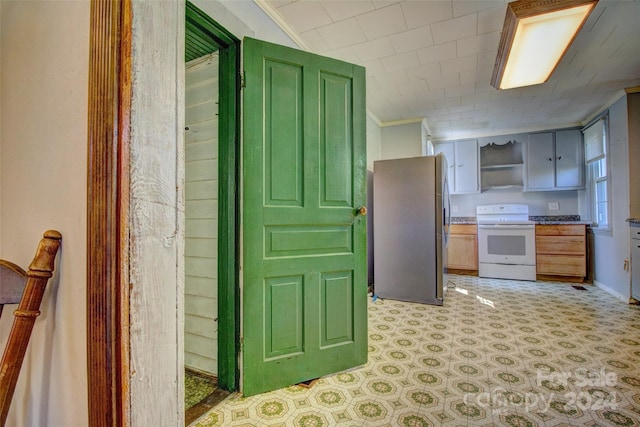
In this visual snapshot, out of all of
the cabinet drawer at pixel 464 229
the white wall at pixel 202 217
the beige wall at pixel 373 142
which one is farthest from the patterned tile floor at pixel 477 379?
the beige wall at pixel 373 142

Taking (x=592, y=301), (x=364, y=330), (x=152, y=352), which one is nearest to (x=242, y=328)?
(x=364, y=330)

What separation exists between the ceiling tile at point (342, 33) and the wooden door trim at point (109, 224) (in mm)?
1948

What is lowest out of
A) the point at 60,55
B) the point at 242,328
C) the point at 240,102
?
the point at 242,328

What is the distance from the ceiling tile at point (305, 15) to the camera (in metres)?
2.07

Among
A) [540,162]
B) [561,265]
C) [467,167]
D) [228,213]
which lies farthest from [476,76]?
[561,265]

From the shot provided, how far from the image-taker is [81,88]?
0.78 m

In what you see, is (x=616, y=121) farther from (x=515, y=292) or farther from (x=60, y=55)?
(x=60, y=55)

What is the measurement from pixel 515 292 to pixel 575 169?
237cm

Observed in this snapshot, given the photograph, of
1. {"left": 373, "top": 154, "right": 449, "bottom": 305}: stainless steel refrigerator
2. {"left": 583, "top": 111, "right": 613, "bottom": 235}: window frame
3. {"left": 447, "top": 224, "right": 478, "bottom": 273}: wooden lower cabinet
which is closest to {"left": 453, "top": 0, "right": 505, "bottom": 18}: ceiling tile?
{"left": 373, "top": 154, "right": 449, "bottom": 305}: stainless steel refrigerator

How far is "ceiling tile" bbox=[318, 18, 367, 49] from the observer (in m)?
2.30

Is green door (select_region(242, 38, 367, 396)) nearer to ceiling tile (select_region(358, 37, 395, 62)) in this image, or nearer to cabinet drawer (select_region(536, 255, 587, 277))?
ceiling tile (select_region(358, 37, 395, 62))

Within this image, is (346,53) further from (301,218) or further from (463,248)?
(463,248)

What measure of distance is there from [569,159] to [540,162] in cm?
37

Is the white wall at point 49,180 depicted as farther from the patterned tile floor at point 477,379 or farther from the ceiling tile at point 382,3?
the ceiling tile at point 382,3
